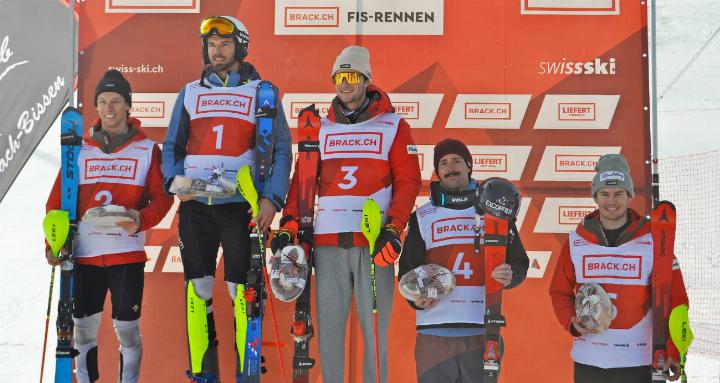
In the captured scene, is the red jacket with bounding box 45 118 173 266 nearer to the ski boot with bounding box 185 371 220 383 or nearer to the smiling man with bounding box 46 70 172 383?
the smiling man with bounding box 46 70 172 383

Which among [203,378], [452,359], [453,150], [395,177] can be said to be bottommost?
[203,378]

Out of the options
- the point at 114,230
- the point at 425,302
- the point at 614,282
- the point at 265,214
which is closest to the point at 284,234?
the point at 265,214

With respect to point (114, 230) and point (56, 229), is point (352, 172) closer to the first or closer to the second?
point (114, 230)

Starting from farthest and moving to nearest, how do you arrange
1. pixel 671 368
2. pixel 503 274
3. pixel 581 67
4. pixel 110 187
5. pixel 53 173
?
pixel 53 173, pixel 581 67, pixel 110 187, pixel 503 274, pixel 671 368

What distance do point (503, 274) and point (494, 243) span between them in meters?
0.16

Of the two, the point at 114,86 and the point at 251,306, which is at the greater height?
the point at 114,86

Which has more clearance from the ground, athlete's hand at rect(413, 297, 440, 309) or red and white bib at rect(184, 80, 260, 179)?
red and white bib at rect(184, 80, 260, 179)

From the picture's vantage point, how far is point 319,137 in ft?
13.1

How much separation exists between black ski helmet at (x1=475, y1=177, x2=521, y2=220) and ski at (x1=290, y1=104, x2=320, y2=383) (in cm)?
89

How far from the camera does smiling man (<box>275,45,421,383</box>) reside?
3.76 metres

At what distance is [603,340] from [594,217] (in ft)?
2.04

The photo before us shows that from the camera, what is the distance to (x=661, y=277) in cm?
343

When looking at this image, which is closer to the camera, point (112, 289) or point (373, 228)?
point (373, 228)

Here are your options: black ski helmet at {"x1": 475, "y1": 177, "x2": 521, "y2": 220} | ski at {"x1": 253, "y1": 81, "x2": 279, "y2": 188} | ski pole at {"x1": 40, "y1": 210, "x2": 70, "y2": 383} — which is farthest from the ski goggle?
ski pole at {"x1": 40, "y1": 210, "x2": 70, "y2": 383}
